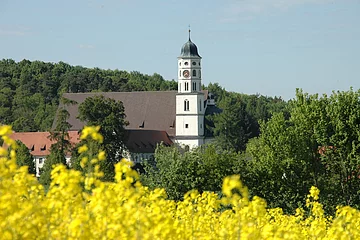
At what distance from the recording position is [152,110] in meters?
100

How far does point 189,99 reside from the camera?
95312 mm

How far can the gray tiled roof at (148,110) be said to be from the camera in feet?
322

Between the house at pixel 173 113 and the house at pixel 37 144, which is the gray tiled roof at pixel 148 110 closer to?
the house at pixel 173 113

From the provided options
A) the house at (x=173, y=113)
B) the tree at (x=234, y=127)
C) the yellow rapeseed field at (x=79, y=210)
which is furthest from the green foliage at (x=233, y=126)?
the yellow rapeseed field at (x=79, y=210)

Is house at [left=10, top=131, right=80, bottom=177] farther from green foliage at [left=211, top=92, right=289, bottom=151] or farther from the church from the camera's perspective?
green foliage at [left=211, top=92, right=289, bottom=151]

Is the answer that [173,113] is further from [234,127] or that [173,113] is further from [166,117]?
[234,127]

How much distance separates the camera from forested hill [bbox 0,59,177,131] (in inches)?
4540

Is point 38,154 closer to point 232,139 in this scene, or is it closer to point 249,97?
point 232,139

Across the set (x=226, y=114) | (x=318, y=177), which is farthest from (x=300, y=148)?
(x=226, y=114)

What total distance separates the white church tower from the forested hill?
2108cm

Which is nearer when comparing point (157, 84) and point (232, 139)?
point (232, 139)

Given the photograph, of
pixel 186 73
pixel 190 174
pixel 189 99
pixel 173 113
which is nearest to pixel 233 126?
pixel 173 113

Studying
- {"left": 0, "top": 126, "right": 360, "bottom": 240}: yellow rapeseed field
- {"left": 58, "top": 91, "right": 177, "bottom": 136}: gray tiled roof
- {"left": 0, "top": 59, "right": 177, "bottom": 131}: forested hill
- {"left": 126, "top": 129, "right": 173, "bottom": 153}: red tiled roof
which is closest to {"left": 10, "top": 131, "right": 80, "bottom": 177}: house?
{"left": 126, "top": 129, "right": 173, "bottom": 153}: red tiled roof

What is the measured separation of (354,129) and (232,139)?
73.0m
